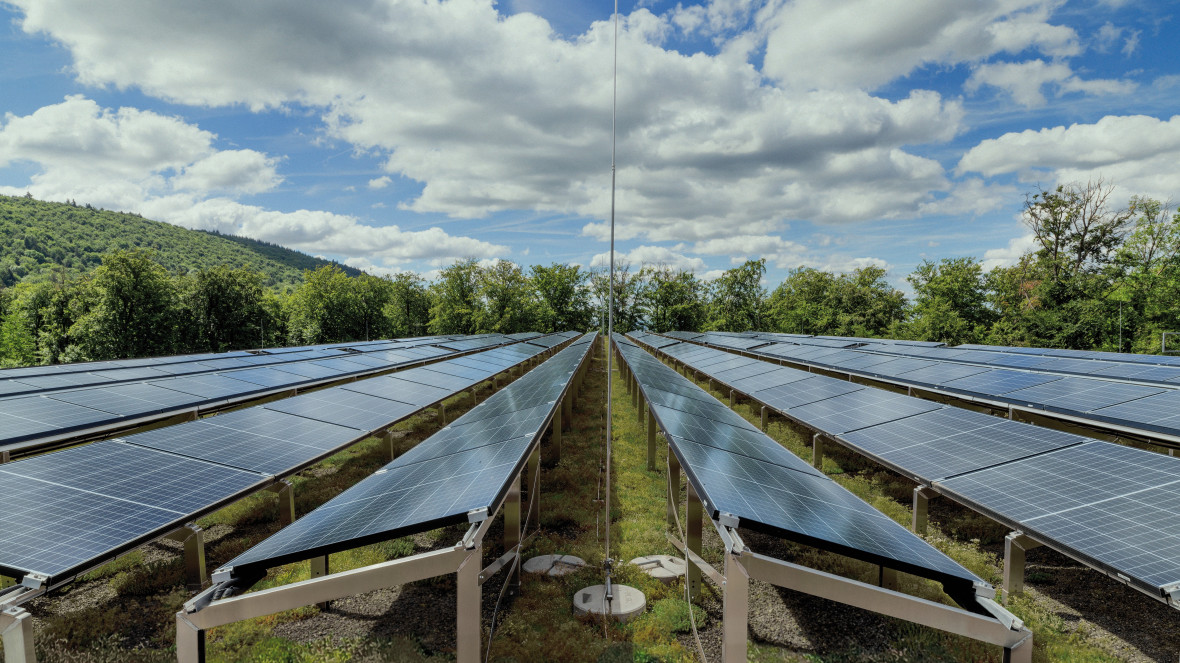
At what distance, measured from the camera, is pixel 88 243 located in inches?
4604

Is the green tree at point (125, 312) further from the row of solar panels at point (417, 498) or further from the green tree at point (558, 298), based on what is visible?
the row of solar panels at point (417, 498)

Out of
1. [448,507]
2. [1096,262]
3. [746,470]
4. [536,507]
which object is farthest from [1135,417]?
[1096,262]

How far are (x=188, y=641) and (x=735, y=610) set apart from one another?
361 centimetres

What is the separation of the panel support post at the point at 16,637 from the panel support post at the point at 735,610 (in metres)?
4.55

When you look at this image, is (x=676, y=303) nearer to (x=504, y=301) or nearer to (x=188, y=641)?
(x=504, y=301)

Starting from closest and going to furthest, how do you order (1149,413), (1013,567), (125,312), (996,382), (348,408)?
1. (1013,567)
2. (1149,413)
3. (348,408)
4. (996,382)
5. (125,312)

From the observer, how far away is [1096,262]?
40.4 meters

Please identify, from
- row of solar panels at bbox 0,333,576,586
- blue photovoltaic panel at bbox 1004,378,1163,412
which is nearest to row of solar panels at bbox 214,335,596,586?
row of solar panels at bbox 0,333,576,586

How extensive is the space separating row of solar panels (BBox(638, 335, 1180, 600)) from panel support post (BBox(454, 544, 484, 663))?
5062 millimetres

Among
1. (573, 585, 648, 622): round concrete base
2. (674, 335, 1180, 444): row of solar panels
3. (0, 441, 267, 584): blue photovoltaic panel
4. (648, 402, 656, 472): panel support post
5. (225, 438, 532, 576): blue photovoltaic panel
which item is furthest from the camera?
(648, 402, 656, 472): panel support post

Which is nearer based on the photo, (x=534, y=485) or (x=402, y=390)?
(x=534, y=485)

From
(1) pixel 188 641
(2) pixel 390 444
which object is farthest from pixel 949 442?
(2) pixel 390 444

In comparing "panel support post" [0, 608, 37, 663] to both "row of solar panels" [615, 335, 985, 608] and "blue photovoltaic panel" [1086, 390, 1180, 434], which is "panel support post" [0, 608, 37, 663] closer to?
"row of solar panels" [615, 335, 985, 608]

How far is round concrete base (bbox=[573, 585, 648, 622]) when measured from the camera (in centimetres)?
542
